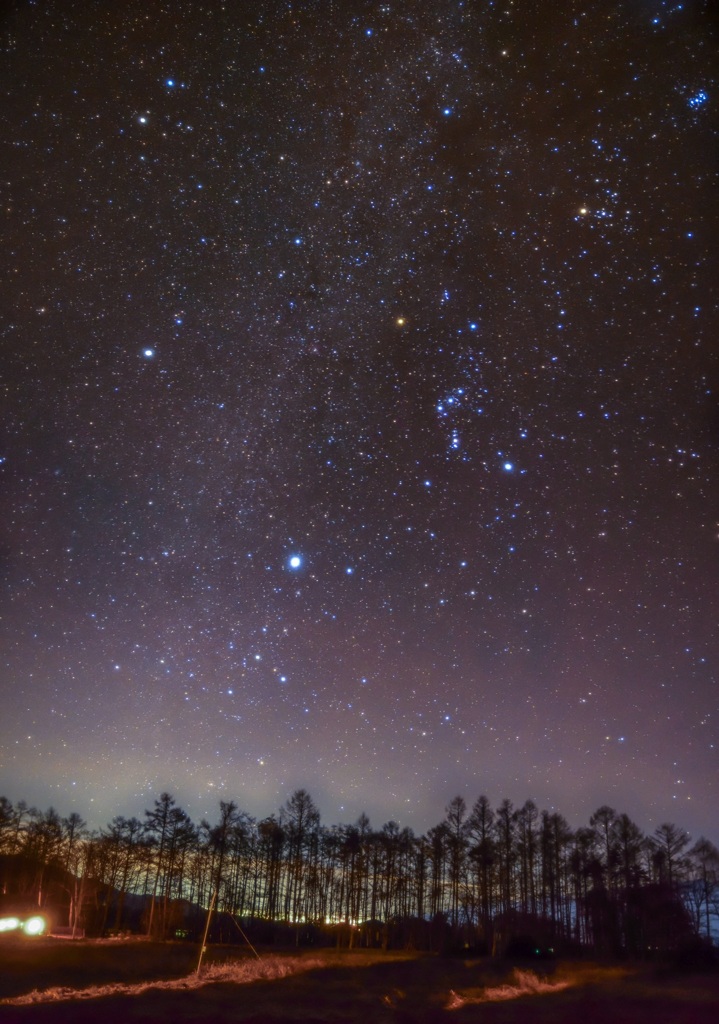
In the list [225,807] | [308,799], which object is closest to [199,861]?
[225,807]

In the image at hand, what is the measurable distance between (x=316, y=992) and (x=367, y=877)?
40914 millimetres

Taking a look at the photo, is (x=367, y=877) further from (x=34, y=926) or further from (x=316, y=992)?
(x=316, y=992)

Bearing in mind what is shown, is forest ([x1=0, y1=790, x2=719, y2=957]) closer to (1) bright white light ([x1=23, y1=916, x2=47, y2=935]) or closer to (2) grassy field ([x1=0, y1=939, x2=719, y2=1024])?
(1) bright white light ([x1=23, y1=916, x2=47, y2=935])

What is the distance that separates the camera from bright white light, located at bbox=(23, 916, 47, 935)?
1515 inches

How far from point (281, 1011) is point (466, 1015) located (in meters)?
4.49

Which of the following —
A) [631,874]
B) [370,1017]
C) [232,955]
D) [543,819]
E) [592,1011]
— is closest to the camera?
[370,1017]

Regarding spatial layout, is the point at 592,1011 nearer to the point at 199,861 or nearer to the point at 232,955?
the point at 232,955

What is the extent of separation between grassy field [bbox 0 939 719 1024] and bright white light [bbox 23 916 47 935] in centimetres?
780

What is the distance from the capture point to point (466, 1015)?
1678 centimetres

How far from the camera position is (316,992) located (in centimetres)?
2025

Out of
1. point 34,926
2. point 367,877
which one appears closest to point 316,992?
A: point 34,926

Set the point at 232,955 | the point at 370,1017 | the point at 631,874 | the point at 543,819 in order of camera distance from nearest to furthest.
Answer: the point at 370,1017 → the point at 232,955 → the point at 631,874 → the point at 543,819

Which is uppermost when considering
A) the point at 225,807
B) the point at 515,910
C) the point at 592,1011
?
the point at 225,807

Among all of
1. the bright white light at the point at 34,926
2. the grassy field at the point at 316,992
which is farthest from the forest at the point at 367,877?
the grassy field at the point at 316,992
